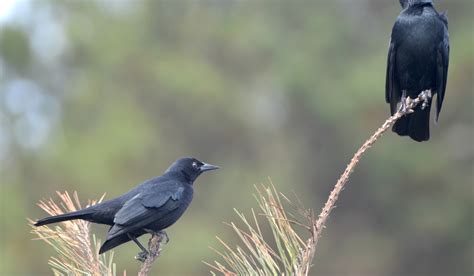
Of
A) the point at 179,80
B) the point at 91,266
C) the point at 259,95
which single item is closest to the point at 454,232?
the point at 259,95

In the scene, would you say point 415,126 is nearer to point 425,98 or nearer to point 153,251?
point 425,98

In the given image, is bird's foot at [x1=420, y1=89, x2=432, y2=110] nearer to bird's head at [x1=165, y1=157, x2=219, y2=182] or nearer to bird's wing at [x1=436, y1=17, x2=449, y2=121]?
bird's wing at [x1=436, y1=17, x2=449, y2=121]

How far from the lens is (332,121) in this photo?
16.2 meters

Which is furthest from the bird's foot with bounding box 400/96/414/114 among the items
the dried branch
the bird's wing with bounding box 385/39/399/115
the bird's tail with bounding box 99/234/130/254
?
the bird's tail with bounding box 99/234/130/254

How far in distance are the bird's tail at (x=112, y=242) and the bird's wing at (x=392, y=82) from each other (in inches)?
78.8

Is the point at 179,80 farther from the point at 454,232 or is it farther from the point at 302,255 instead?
the point at 302,255

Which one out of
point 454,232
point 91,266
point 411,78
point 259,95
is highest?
point 259,95

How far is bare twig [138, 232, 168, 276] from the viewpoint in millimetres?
3033

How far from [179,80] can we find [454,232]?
6.00 m

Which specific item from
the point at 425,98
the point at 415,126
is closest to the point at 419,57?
the point at 425,98

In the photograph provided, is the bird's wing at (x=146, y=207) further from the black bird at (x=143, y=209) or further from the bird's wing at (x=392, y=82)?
the bird's wing at (x=392, y=82)

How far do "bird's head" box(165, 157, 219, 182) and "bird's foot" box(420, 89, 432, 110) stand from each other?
4.23 feet

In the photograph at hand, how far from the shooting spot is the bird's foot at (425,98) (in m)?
5.05

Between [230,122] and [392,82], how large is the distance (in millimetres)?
10639
